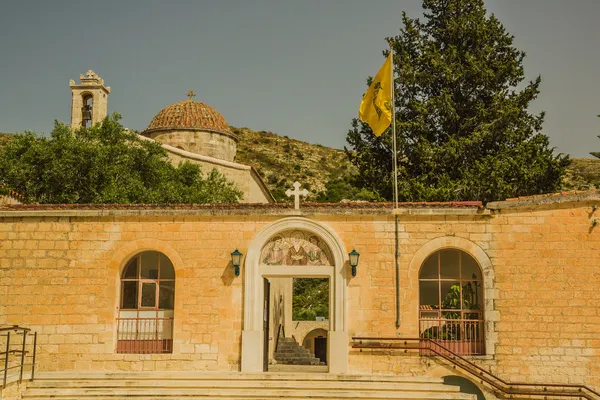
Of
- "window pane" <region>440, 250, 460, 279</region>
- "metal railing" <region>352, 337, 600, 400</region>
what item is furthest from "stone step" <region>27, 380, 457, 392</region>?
"window pane" <region>440, 250, 460, 279</region>

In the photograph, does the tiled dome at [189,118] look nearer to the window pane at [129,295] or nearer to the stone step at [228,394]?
the window pane at [129,295]

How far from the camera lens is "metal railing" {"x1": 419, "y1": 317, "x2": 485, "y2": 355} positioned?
574 inches

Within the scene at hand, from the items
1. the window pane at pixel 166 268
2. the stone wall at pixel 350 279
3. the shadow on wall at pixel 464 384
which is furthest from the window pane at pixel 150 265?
the shadow on wall at pixel 464 384

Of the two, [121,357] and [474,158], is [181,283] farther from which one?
A: [474,158]

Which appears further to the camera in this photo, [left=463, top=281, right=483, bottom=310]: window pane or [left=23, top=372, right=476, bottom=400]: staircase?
[left=463, top=281, right=483, bottom=310]: window pane

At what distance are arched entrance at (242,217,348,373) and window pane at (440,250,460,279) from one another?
98.9 inches

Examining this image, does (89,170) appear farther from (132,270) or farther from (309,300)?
(309,300)

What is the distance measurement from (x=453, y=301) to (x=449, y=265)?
0.82 metres

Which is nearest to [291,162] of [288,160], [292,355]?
[288,160]

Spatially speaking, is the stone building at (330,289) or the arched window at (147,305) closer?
the stone building at (330,289)

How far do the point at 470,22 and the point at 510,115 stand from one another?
13.7 feet

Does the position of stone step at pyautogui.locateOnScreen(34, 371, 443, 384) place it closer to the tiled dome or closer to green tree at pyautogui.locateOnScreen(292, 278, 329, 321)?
the tiled dome

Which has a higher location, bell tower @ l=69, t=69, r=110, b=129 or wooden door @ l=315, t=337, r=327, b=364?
bell tower @ l=69, t=69, r=110, b=129

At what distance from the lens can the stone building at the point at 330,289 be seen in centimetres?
1409
